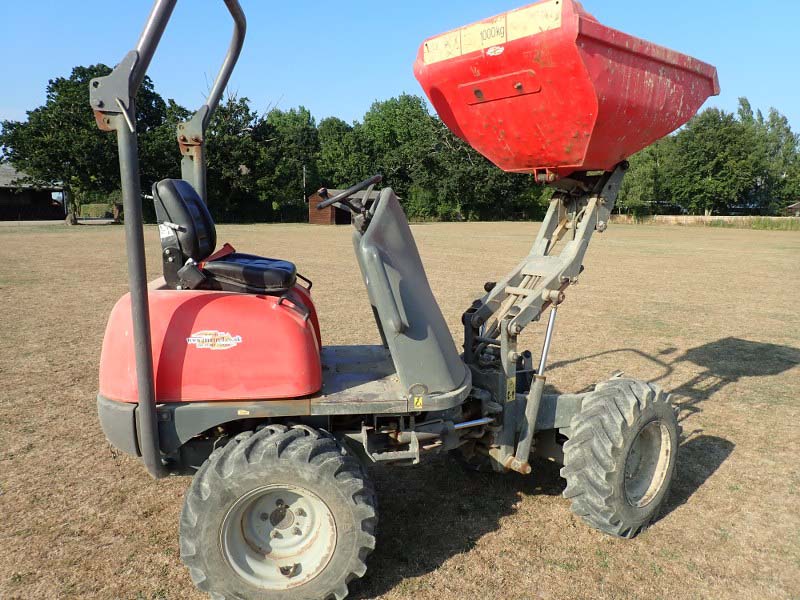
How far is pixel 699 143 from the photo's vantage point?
210 feet

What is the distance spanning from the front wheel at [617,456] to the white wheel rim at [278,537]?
1.48 meters

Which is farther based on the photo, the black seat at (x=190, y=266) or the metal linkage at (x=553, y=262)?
the metal linkage at (x=553, y=262)

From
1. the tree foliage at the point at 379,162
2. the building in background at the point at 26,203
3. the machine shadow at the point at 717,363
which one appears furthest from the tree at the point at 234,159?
the machine shadow at the point at 717,363

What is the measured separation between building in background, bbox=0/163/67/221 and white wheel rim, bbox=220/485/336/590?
55.2 meters

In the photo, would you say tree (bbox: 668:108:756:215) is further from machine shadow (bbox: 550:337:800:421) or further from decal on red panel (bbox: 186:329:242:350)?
decal on red panel (bbox: 186:329:242:350)

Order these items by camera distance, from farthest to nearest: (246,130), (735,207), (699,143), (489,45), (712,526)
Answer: (735,207) → (699,143) → (246,130) → (712,526) → (489,45)

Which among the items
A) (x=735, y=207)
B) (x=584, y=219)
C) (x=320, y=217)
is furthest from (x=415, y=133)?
(x=584, y=219)

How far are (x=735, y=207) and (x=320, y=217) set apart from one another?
4812 centimetres

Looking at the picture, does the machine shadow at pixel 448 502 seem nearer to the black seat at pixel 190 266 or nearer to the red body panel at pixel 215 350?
the red body panel at pixel 215 350

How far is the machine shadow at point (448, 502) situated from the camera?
337 centimetres

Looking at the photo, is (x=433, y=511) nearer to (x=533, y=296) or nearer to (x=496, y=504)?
(x=496, y=504)

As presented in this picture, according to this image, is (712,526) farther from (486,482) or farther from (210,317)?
(210,317)

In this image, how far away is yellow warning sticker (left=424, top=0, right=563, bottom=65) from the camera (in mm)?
2982

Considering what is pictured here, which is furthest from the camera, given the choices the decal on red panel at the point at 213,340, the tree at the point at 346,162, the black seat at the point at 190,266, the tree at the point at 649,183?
the tree at the point at 346,162
